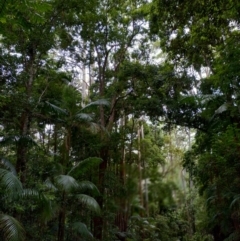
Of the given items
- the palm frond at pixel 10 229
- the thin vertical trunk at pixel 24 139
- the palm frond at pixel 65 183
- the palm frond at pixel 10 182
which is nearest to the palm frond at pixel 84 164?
the palm frond at pixel 65 183

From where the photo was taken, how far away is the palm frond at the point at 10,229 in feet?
14.5

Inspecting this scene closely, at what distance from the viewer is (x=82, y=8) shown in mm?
7848

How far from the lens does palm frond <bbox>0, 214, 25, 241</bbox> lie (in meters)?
4.42

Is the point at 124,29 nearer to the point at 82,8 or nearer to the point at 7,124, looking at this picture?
the point at 82,8

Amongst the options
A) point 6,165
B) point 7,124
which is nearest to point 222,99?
point 6,165

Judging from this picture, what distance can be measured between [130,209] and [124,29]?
9.16 metres

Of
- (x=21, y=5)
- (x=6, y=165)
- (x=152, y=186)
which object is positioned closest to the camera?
(x=152, y=186)

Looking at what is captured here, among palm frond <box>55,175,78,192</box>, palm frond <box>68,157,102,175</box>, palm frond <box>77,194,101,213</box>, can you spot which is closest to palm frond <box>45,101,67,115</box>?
palm frond <box>68,157,102,175</box>

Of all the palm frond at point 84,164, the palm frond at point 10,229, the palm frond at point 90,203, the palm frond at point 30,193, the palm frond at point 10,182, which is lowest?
the palm frond at point 10,229

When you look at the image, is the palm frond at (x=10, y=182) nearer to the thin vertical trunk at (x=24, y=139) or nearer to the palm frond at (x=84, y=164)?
the thin vertical trunk at (x=24, y=139)

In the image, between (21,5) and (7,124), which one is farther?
(7,124)

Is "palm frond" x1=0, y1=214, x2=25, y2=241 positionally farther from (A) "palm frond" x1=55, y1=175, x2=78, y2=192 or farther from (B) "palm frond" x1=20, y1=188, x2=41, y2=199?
(A) "palm frond" x1=55, y1=175, x2=78, y2=192

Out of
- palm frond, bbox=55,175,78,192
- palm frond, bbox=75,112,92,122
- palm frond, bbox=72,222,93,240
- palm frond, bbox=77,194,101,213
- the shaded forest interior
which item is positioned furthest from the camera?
palm frond, bbox=75,112,92,122

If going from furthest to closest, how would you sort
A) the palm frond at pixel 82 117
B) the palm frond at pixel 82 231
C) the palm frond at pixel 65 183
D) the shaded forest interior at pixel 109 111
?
the palm frond at pixel 82 117, the palm frond at pixel 82 231, the palm frond at pixel 65 183, the shaded forest interior at pixel 109 111
